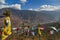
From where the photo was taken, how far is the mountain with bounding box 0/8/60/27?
12680 millimetres

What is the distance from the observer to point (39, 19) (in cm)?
1309

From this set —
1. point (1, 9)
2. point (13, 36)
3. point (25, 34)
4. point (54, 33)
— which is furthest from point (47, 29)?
point (1, 9)

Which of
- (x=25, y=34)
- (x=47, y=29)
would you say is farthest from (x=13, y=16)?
(x=47, y=29)

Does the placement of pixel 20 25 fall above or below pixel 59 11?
below

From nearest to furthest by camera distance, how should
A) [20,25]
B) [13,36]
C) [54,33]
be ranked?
1. [13,36]
2. [54,33]
3. [20,25]

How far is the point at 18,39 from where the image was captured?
1126 cm

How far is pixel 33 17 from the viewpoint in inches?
514

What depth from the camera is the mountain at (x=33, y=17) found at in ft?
41.6

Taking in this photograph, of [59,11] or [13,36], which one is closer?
[13,36]

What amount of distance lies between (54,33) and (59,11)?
6.40 feet

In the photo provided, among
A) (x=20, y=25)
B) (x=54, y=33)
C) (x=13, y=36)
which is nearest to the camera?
(x=13, y=36)

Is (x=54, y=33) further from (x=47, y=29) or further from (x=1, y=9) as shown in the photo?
(x=1, y=9)

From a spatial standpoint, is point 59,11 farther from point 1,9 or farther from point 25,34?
point 1,9

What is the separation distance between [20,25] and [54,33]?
2221 mm
